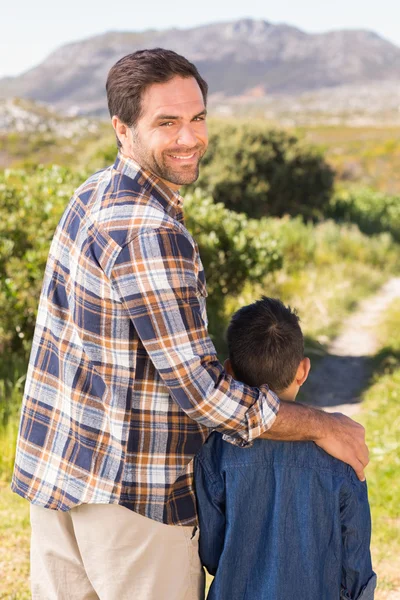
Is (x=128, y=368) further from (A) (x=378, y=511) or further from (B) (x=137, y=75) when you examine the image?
(A) (x=378, y=511)

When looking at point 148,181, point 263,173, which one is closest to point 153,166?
point 148,181

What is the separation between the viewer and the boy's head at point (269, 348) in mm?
2041

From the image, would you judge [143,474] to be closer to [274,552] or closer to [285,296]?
[274,552]

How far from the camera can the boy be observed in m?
1.98

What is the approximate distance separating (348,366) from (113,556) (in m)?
5.41

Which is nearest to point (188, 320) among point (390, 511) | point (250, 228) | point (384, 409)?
point (390, 511)

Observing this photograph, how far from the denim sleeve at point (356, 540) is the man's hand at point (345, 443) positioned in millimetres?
59

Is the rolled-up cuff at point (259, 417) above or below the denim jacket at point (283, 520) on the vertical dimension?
above

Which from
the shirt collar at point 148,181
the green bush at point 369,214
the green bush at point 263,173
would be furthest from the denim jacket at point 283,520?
the green bush at point 369,214

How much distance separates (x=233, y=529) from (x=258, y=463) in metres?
0.19

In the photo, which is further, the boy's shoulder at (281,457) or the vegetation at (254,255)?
the vegetation at (254,255)

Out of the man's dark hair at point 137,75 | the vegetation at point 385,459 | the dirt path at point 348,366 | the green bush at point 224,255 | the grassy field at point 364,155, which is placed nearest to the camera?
the man's dark hair at point 137,75

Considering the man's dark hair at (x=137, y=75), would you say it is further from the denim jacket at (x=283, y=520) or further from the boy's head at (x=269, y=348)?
the denim jacket at (x=283, y=520)

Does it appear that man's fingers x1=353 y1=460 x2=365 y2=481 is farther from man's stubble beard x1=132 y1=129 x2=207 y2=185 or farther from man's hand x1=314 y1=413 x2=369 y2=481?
man's stubble beard x1=132 y1=129 x2=207 y2=185
